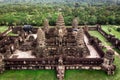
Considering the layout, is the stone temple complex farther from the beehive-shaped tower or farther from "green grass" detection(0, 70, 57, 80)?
"green grass" detection(0, 70, 57, 80)

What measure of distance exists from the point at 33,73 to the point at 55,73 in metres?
4.21

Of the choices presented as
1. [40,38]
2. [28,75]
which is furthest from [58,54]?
[28,75]

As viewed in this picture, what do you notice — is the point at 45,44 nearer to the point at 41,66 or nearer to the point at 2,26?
the point at 41,66

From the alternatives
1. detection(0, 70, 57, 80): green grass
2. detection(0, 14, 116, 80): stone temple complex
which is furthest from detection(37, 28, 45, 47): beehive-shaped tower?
detection(0, 70, 57, 80): green grass

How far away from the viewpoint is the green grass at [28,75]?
29.8m

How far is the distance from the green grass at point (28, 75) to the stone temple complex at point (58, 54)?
102 cm

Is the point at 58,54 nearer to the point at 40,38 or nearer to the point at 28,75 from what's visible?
the point at 40,38

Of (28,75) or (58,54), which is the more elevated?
(58,54)

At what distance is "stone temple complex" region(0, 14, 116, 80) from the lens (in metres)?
32.3

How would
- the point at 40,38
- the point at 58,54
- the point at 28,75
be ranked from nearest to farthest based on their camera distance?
the point at 28,75, the point at 40,38, the point at 58,54

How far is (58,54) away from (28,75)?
9325 mm

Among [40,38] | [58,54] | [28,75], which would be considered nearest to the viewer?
[28,75]

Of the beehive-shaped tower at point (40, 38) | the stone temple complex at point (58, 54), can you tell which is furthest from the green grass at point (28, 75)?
the beehive-shaped tower at point (40, 38)

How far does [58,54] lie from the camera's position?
37.4 m
